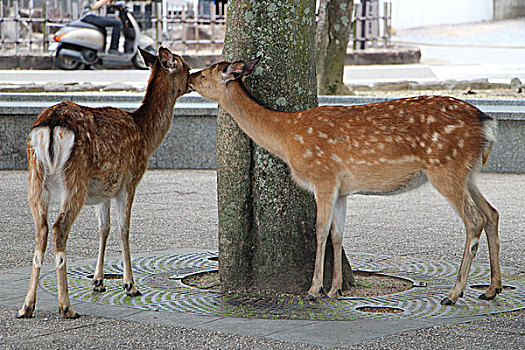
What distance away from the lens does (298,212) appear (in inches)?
245

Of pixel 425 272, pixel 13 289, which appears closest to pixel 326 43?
pixel 425 272

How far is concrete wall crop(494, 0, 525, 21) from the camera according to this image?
135 ft

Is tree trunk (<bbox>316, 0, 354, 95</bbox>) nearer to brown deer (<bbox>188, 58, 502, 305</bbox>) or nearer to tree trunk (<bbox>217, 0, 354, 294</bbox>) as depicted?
tree trunk (<bbox>217, 0, 354, 294</bbox>)

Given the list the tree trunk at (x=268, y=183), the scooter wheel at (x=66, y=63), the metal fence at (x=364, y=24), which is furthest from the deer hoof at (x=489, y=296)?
the metal fence at (x=364, y=24)

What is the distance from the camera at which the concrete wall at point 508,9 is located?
41.2m

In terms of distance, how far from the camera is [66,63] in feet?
74.6

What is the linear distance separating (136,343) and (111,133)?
155 cm

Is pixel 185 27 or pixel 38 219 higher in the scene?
pixel 185 27

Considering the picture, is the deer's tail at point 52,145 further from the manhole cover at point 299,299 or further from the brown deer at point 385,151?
the brown deer at point 385,151

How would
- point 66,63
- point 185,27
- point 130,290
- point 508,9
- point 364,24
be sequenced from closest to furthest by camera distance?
point 130,290 → point 66,63 → point 364,24 → point 185,27 → point 508,9

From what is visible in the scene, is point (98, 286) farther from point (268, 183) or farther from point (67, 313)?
point (268, 183)

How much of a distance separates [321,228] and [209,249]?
194cm

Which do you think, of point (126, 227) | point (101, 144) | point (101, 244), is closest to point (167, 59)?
point (101, 144)

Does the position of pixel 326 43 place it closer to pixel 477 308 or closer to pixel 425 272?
pixel 425 272
